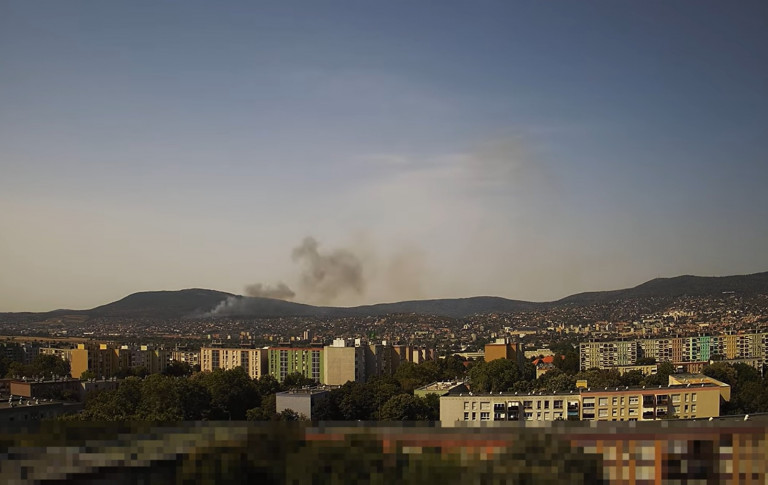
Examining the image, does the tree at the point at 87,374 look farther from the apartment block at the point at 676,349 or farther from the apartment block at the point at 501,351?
the apartment block at the point at 676,349

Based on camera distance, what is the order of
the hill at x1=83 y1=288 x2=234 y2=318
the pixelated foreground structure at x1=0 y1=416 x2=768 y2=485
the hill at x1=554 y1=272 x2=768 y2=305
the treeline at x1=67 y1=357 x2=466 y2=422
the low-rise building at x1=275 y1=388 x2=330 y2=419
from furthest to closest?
the hill at x1=83 y1=288 x2=234 y2=318, the hill at x1=554 y1=272 x2=768 y2=305, the low-rise building at x1=275 y1=388 x2=330 y2=419, the treeline at x1=67 y1=357 x2=466 y2=422, the pixelated foreground structure at x1=0 y1=416 x2=768 y2=485

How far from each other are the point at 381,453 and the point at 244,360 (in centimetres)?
3289

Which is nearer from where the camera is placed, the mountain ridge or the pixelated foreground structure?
the pixelated foreground structure

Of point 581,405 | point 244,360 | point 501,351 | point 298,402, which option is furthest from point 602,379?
point 244,360

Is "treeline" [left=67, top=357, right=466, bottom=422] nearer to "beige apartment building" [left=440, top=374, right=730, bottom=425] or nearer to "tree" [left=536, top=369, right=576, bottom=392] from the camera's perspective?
"beige apartment building" [left=440, top=374, right=730, bottom=425]

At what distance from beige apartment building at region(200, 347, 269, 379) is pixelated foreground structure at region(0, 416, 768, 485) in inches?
1216

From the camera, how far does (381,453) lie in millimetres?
3615

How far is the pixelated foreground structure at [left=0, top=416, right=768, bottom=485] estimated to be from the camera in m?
3.30

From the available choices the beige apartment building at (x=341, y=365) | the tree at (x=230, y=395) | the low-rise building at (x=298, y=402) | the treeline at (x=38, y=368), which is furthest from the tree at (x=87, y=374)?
the low-rise building at (x=298, y=402)

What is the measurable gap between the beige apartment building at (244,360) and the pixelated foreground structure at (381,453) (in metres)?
30.9

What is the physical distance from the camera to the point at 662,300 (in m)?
91.4

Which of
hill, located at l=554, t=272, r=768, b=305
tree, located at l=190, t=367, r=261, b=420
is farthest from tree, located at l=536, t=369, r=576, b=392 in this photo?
hill, located at l=554, t=272, r=768, b=305

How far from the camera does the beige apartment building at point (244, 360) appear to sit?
34719mm

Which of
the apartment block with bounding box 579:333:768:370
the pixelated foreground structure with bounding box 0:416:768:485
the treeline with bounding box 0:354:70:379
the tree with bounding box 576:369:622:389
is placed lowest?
the apartment block with bounding box 579:333:768:370
